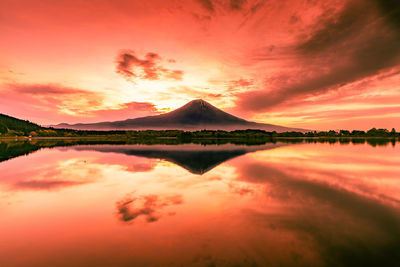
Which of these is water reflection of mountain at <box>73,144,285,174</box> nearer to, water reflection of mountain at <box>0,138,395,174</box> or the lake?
water reflection of mountain at <box>0,138,395,174</box>

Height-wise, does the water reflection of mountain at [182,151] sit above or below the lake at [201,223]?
above

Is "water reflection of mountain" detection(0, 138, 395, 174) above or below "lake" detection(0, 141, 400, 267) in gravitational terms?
above

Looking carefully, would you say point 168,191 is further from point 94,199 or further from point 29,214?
point 29,214

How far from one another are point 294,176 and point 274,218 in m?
11.7

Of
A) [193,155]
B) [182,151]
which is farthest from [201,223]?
[182,151]

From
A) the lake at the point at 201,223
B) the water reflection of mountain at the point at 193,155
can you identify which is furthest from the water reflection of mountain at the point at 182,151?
the lake at the point at 201,223

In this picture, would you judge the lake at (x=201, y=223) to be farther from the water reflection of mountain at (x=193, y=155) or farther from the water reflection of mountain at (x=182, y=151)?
the water reflection of mountain at (x=182, y=151)

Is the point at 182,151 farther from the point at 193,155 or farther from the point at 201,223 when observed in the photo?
the point at 201,223

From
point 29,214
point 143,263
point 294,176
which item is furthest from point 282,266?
point 294,176

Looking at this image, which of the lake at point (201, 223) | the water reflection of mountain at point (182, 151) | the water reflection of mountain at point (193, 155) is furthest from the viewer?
the water reflection of mountain at point (182, 151)

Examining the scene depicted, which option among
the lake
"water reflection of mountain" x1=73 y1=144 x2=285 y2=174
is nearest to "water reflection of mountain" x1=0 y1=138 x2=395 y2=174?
"water reflection of mountain" x1=73 y1=144 x2=285 y2=174

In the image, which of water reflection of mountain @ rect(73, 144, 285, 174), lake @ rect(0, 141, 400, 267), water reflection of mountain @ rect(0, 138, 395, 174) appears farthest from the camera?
water reflection of mountain @ rect(0, 138, 395, 174)

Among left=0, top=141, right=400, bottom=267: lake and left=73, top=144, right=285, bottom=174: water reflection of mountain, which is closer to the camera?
left=0, top=141, right=400, bottom=267: lake

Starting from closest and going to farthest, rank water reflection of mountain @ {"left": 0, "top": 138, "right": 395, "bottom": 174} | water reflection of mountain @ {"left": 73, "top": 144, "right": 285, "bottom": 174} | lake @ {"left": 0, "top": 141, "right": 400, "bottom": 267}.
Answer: lake @ {"left": 0, "top": 141, "right": 400, "bottom": 267} < water reflection of mountain @ {"left": 73, "top": 144, "right": 285, "bottom": 174} < water reflection of mountain @ {"left": 0, "top": 138, "right": 395, "bottom": 174}
